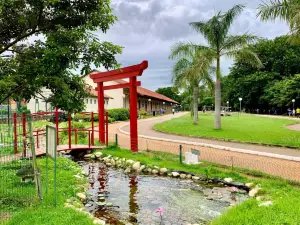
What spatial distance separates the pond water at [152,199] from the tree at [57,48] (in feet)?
9.79

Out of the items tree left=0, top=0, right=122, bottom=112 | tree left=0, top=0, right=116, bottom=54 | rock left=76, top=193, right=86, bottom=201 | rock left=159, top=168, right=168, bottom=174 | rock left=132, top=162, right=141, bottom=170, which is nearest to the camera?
tree left=0, top=0, right=122, bottom=112

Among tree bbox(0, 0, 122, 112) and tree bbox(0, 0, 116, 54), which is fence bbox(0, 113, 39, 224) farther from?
tree bbox(0, 0, 116, 54)

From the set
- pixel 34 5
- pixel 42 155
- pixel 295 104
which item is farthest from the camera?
pixel 295 104

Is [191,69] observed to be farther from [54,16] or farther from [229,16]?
[54,16]

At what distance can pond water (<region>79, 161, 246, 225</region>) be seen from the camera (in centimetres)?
720

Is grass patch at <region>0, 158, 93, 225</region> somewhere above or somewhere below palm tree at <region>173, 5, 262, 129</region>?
below

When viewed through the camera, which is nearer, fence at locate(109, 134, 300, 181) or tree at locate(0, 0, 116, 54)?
tree at locate(0, 0, 116, 54)

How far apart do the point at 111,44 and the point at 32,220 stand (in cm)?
355

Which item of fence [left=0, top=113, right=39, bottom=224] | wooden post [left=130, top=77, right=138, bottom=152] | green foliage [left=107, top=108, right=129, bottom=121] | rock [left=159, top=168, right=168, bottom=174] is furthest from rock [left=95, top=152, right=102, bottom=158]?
green foliage [left=107, top=108, right=129, bottom=121]

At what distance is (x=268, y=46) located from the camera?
59.3m

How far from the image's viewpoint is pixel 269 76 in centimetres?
5594

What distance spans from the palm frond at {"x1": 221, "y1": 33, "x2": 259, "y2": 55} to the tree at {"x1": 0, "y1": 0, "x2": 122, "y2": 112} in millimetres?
15778

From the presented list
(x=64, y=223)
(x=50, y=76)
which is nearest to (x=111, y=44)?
(x=50, y=76)

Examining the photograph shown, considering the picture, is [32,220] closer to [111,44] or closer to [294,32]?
[111,44]
